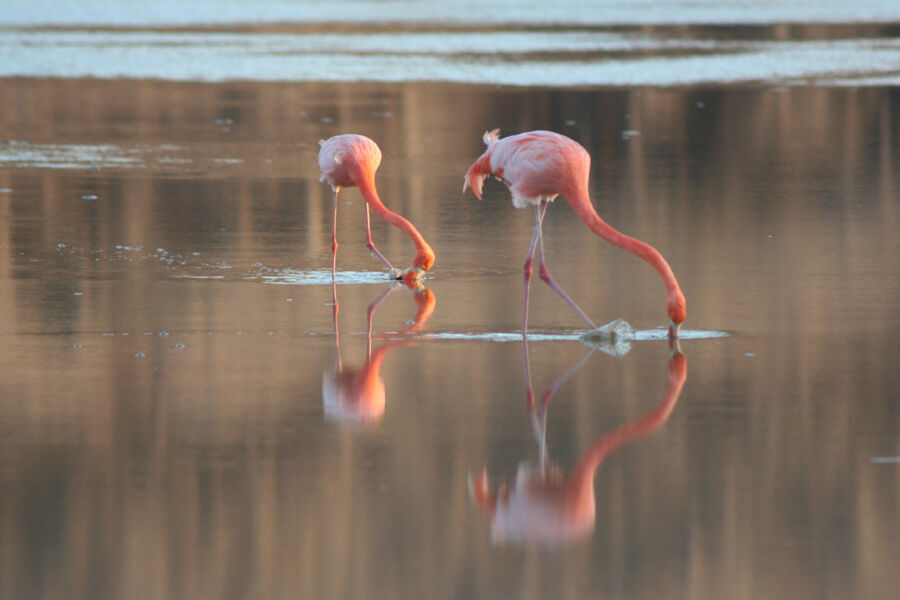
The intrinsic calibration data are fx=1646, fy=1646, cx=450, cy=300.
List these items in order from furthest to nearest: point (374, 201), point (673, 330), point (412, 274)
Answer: point (374, 201) < point (412, 274) < point (673, 330)

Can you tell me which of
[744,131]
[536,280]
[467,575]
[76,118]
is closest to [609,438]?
[467,575]

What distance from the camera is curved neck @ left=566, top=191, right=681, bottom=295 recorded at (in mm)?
8672

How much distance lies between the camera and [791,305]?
9.64 meters

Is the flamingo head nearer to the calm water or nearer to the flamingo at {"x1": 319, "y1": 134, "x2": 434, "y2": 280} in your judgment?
the calm water

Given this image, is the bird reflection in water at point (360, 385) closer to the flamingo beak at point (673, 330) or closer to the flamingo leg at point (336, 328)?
the flamingo leg at point (336, 328)

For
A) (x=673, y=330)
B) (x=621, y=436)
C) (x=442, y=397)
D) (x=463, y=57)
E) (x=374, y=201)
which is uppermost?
(x=463, y=57)

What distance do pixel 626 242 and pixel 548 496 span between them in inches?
125

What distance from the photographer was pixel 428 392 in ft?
25.1

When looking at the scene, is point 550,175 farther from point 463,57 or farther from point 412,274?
point 463,57

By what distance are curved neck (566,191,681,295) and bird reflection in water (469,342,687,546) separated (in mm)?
1633

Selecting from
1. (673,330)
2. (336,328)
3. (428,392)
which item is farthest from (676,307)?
(336,328)

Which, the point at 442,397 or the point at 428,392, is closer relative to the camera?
the point at 442,397

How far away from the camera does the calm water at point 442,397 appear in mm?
5461

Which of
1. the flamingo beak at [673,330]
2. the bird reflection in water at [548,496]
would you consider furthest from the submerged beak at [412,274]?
the bird reflection in water at [548,496]
